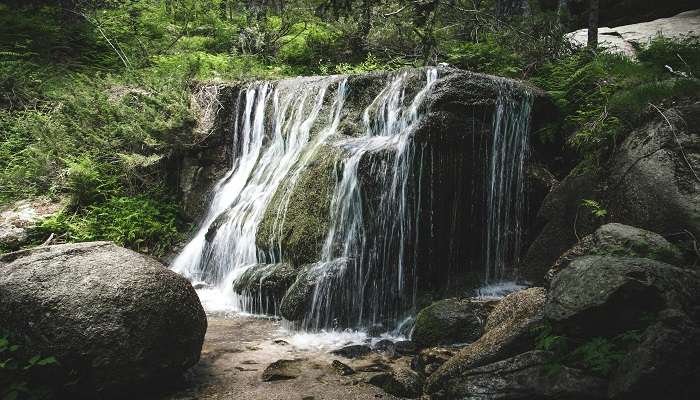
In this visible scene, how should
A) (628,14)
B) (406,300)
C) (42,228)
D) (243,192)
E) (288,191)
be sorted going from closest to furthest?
1. (406,300)
2. (288,191)
3. (42,228)
4. (243,192)
5. (628,14)

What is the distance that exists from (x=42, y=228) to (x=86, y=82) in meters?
5.85

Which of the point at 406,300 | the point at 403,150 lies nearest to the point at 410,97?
the point at 403,150

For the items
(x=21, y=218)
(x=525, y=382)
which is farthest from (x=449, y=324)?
(x=21, y=218)

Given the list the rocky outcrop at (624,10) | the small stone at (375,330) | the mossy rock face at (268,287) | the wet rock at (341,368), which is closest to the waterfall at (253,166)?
the mossy rock face at (268,287)

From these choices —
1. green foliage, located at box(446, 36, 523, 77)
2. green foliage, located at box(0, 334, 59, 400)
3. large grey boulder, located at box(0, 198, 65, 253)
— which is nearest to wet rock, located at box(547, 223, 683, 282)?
green foliage, located at box(0, 334, 59, 400)

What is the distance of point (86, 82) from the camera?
44.4ft

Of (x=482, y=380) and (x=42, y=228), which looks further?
(x=42, y=228)

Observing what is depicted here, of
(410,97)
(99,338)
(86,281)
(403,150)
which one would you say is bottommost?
(99,338)

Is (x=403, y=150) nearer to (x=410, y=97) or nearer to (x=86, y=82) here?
(x=410, y=97)

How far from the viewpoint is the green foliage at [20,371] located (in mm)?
3742

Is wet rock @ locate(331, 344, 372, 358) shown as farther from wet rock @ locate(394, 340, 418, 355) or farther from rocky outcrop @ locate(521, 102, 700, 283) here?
rocky outcrop @ locate(521, 102, 700, 283)

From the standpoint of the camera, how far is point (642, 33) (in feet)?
35.9

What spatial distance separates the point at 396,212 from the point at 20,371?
5.12 metres

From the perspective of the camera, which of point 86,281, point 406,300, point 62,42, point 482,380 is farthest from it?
point 62,42
